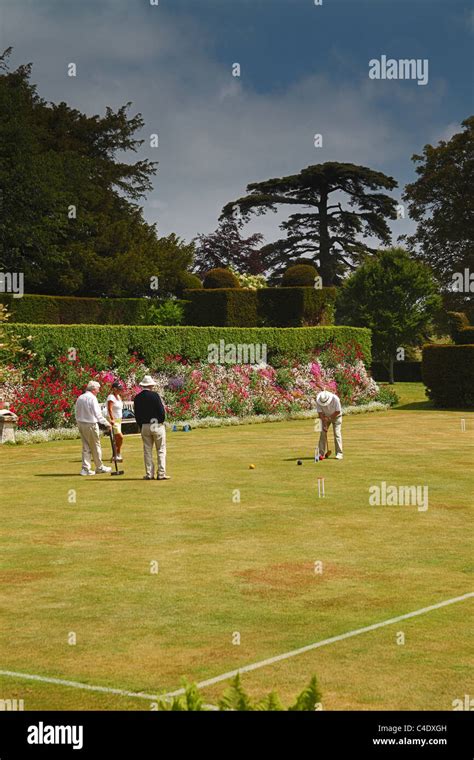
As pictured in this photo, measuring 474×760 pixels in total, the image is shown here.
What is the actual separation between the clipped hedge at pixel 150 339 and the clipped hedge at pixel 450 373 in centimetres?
411

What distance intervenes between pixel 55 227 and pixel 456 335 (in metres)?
19.6

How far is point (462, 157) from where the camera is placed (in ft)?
232

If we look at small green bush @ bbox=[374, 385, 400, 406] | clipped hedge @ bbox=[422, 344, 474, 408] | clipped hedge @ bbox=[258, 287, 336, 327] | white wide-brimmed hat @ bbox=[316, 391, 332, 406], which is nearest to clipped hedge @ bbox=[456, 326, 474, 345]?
clipped hedge @ bbox=[422, 344, 474, 408]

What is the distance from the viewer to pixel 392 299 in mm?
59812

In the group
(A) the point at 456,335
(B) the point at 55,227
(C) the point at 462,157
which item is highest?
(C) the point at 462,157

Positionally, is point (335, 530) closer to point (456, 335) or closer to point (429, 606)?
point (429, 606)

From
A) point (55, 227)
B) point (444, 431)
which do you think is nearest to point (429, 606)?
point (444, 431)

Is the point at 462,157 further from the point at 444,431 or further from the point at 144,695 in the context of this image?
the point at 144,695

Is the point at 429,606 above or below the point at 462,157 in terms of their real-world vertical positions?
below

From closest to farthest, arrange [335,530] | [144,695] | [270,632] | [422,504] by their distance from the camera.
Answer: [144,695], [270,632], [335,530], [422,504]

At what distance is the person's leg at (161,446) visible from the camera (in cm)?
1769

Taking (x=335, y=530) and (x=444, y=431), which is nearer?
(x=335, y=530)
